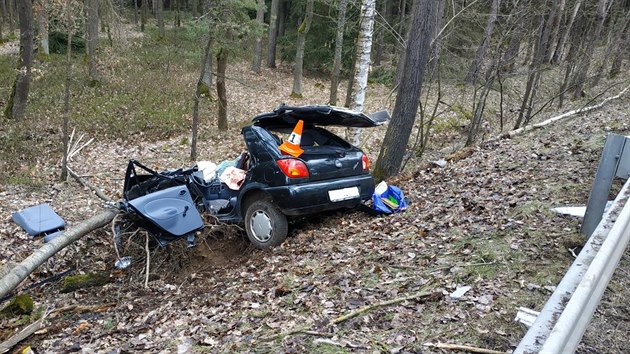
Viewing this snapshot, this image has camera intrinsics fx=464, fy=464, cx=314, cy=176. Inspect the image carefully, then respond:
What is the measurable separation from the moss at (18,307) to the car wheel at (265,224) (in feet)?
8.64

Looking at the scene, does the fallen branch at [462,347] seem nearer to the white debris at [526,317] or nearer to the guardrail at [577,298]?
the white debris at [526,317]

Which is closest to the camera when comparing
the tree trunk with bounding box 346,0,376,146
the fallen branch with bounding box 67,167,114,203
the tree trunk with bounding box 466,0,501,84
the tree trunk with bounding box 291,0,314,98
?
the fallen branch with bounding box 67,167,114,203

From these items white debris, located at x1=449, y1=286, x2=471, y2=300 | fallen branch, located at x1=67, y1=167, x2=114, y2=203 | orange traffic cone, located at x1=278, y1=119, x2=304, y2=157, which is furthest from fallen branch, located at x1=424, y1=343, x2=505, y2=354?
fallen branch, located at x1=67, y1=167, x2=114, y2=203

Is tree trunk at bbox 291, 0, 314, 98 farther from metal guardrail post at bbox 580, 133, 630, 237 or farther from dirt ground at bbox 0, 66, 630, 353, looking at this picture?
metal guardrail post at bbox 580, 133, 630, 237

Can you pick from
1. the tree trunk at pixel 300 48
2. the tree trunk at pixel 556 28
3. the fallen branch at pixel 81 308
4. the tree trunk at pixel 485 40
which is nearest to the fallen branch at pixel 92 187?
the fallen branch at pixel 81 308

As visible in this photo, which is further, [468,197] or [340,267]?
[468,197]

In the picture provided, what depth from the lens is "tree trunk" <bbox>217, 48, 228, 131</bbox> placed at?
14.4 metres

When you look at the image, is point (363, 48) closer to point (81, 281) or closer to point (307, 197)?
point (307, 197)

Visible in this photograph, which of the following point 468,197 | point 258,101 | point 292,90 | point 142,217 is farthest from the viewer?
point 292,90

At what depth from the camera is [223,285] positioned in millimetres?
5199

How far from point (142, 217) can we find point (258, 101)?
14.7 m

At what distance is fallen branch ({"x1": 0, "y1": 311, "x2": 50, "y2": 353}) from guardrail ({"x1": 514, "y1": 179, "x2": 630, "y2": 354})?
4459 mm

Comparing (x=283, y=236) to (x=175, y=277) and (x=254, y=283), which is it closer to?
(x=254, y=283)

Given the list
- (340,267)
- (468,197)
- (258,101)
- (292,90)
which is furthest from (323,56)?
(340,267)
